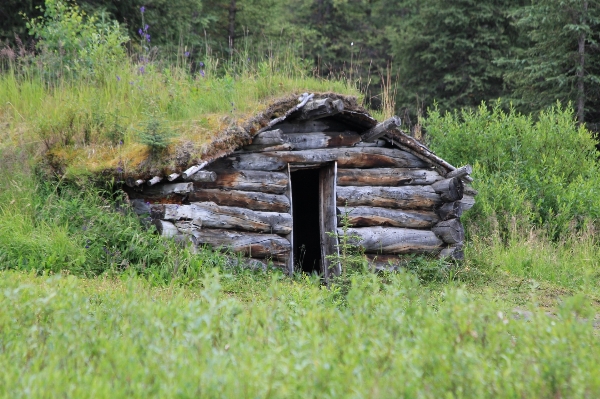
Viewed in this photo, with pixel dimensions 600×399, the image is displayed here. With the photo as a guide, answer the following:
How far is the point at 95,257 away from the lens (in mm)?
7891

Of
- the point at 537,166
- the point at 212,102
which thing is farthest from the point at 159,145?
the point at 537,166

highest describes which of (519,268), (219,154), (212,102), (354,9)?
(354,9)

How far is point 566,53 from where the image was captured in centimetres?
1627

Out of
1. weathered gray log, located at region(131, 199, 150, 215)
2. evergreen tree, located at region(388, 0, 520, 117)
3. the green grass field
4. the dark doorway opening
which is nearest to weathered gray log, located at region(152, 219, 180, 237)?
the green grass field

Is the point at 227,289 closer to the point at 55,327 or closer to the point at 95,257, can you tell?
the point at 95,257

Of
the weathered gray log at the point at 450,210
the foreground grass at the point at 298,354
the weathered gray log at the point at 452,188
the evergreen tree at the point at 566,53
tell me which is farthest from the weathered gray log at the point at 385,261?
the evergreen tree at the point at 566,53

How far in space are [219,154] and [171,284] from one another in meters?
2.18

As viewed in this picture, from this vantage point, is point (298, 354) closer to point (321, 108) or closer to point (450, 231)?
point (321, 108)

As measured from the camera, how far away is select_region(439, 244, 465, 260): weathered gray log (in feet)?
33.4

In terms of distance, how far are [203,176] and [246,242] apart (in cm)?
111

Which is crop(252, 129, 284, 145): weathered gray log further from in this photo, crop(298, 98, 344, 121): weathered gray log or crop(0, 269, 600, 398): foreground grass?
crop(0, 269, 600, 398): foreground grass

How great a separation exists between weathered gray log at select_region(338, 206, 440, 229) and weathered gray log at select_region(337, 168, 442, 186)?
41 cm

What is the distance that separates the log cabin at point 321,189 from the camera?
8.54 meters

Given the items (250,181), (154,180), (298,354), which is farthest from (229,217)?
(298,354)
